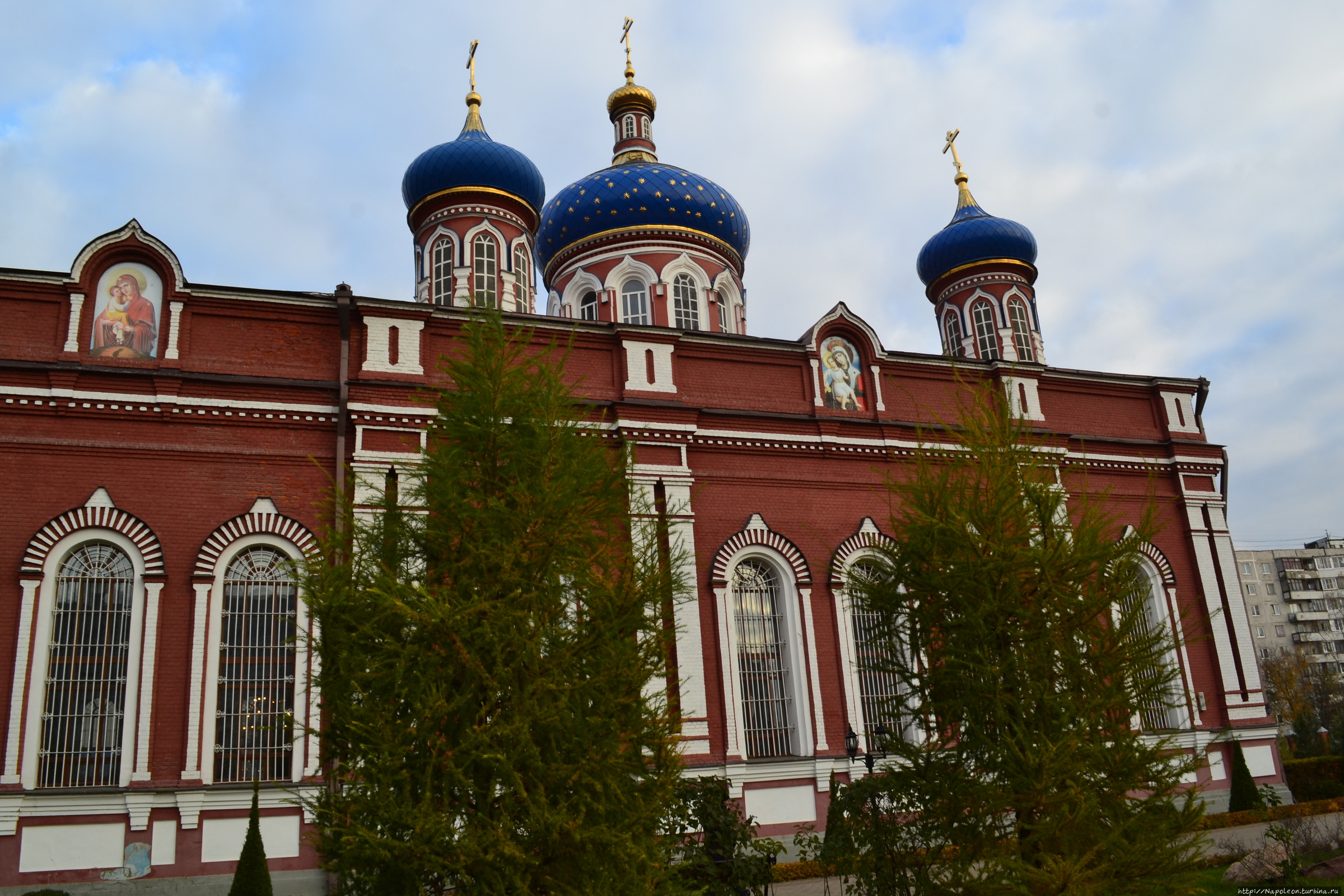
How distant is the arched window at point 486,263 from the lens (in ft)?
51.5

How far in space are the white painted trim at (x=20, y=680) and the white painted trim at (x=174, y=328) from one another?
9.14 ft

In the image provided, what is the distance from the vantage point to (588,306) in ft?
58.4

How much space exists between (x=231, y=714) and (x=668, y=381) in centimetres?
657

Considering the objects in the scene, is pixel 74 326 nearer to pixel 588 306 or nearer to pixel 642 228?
pixel 588 306

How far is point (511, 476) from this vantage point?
6898mm

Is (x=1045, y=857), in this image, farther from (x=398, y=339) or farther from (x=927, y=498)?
(x=398, y=339)

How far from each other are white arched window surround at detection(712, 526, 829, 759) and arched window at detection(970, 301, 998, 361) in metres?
7.98

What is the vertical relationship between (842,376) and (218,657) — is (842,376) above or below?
above

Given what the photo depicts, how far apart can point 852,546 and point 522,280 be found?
664 centimetres

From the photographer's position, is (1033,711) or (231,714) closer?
(1033,711)

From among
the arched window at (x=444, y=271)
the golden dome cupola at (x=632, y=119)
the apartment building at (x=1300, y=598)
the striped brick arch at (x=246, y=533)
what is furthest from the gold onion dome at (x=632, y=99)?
the apartment building at (x=1300, y=598)

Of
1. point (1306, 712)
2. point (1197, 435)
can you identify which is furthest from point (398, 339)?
point (1306, 712)

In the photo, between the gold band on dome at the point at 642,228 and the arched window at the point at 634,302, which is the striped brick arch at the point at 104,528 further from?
the gold band on dome at the point at 642,228

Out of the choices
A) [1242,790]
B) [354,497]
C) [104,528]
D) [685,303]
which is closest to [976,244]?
[685,303]
